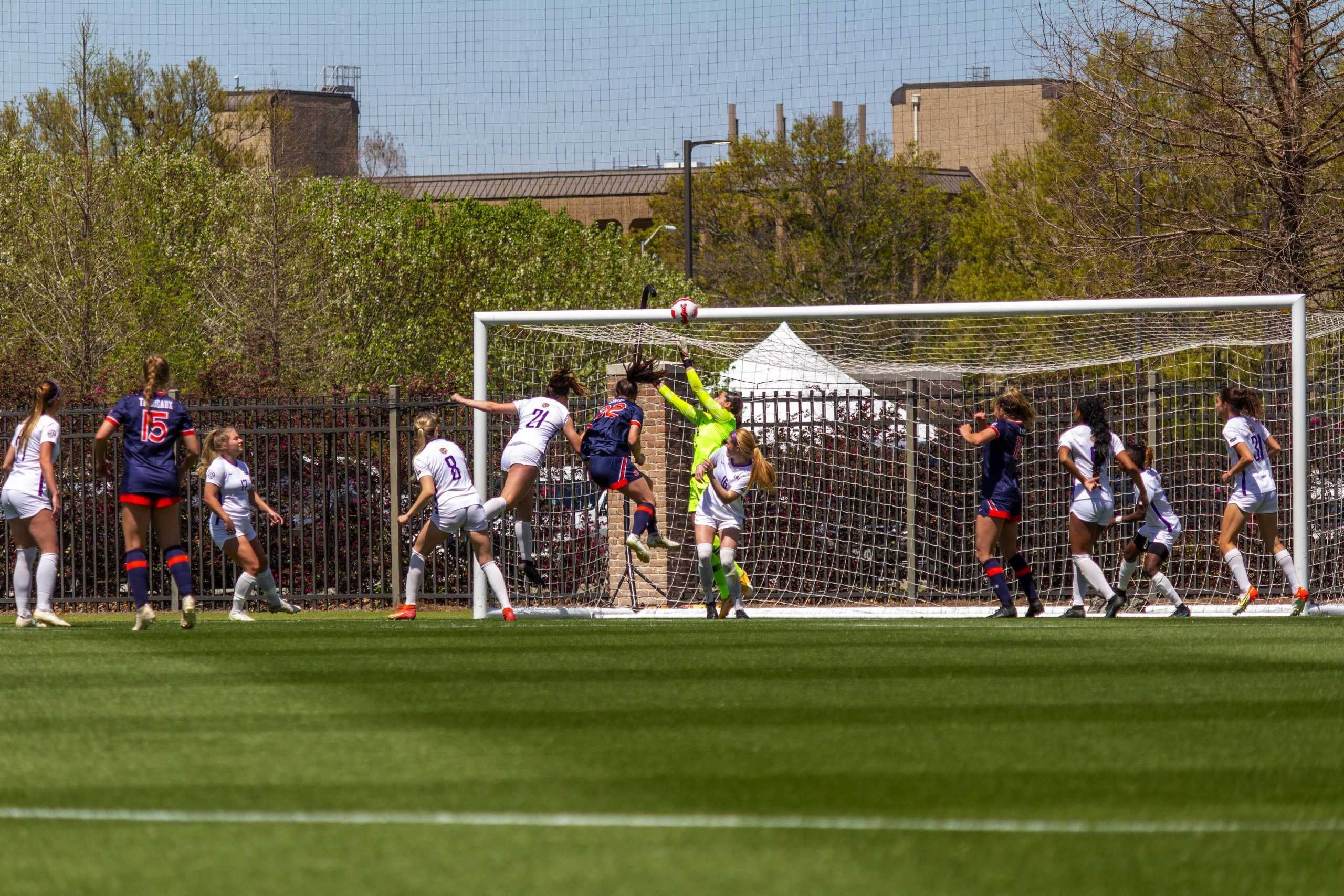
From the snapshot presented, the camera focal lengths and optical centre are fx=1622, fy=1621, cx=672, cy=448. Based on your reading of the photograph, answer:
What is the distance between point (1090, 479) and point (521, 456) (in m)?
4.78

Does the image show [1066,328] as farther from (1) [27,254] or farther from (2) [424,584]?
(1) [27,254]

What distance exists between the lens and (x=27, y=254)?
84.0ft

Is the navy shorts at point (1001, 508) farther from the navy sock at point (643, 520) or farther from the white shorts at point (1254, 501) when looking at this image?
the navy sock at point (643, 520)

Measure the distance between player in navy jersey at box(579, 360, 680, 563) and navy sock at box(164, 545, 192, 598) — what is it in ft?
12.9

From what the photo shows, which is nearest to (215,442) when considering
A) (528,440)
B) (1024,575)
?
(528,440)

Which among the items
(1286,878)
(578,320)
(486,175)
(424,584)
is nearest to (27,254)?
(424,584)

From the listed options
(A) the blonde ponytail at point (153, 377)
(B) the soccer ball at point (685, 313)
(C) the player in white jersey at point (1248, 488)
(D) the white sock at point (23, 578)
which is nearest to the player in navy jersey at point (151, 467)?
(A) the blonde ponytail at point (153, 377)

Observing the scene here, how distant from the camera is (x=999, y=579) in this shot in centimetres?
1356

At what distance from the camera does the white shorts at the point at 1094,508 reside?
1349 cm

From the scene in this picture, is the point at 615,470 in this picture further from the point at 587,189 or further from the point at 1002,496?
the point at 587,189

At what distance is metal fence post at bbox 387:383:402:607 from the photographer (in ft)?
57.4

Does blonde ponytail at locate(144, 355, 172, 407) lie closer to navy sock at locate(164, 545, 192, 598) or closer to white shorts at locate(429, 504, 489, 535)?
navy sock at locate(164, 545, 192, 598)

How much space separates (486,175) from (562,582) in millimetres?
61342

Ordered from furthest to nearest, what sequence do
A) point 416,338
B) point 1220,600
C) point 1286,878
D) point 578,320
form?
1. point 416,338
2. point 1220,600
3. point 578,320
4. point 1286,878
